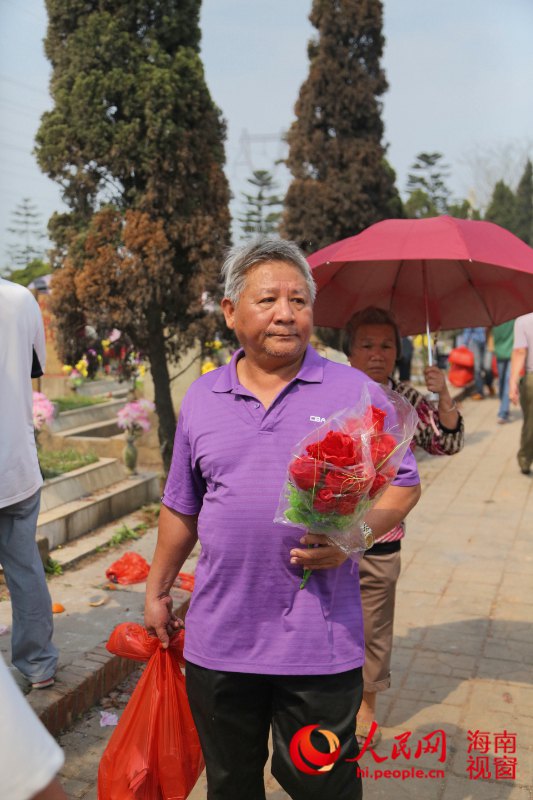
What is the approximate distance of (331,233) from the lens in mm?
11656

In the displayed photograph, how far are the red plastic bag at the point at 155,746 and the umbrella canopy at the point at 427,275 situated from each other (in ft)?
6.19

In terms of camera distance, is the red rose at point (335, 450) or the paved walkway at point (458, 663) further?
the paved walkway at point (458, 663)

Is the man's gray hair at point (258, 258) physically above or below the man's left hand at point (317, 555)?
above

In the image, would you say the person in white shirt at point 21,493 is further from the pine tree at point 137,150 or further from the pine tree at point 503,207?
the pine tree at point 503,207

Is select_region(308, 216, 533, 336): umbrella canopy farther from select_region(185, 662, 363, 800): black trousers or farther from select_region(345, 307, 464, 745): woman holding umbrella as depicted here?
select_region(185, 662, 363, 800): black trousers

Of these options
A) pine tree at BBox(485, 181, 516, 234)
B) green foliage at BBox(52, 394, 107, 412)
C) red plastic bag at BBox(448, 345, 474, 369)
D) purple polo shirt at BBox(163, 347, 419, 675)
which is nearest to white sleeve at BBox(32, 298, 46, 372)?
purple polo shirt at BBox(163, 347, 419, 675)

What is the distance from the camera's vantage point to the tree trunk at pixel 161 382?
719 centimetres

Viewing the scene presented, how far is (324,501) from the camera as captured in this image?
7.31ft

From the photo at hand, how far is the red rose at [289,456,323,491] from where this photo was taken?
7.20 ft

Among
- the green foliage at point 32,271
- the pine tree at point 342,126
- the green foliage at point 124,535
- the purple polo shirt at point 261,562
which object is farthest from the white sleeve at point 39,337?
the green foliage at point 32,271

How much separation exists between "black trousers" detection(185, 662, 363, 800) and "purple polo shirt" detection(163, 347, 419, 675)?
0.20 feet

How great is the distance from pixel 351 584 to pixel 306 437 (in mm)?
536

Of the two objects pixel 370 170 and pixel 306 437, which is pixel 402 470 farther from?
pixel 370 170

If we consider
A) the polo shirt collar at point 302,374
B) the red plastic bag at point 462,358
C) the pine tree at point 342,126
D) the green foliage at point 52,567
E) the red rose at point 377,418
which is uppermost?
the pine tree at point 342,126
